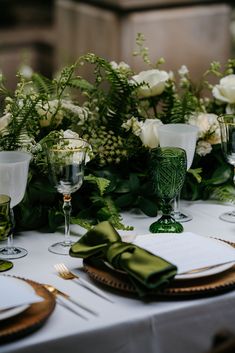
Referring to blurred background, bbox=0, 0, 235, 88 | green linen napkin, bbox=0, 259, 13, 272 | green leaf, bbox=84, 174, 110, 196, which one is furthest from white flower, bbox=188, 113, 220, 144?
blurred background, bbox=0, 0, 235, 88

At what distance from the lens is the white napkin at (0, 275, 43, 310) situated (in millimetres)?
1139

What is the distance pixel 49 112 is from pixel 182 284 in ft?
2.11

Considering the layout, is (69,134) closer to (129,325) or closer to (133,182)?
(133,182)

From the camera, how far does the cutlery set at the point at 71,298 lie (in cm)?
121

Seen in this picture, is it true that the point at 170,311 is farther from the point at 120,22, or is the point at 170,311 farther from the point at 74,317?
the point at 120,22

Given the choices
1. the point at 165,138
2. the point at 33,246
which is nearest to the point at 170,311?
the point at 33,246

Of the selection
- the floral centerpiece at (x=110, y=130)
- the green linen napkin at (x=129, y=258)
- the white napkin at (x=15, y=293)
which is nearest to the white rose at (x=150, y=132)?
the floral centerpiece at (x=110, y=130)

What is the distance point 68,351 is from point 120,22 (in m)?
3.99

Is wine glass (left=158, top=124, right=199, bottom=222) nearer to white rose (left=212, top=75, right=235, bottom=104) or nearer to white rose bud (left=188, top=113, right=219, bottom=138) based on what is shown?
white rose bud (left=188, top=113, right=219, bottom=138)


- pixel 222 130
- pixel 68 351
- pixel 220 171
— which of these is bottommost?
pixel 68 351

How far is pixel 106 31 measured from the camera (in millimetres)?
4902

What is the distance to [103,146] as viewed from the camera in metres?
1.82

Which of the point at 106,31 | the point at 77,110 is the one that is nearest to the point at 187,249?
the point at 77,110

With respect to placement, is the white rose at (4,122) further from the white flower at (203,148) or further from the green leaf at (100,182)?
the white flower at (203,148)
